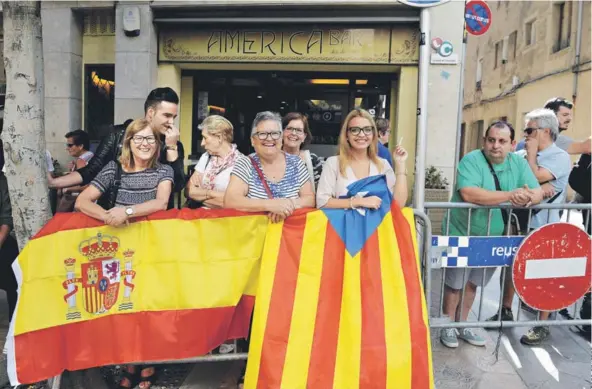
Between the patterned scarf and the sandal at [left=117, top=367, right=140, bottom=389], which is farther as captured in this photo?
the patterned scarf

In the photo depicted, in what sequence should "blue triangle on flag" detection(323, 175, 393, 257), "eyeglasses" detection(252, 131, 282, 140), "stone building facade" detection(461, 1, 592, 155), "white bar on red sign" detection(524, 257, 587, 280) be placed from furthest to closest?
"stone building facade" detection(461, 1, 592, 155)
"white bar on red sign" detection(524, 257, 587, 280)
"eyeglasses" detection(252, 131, 282, 140)
"blue triangle on flag" detection(323, 175, 393, 257)

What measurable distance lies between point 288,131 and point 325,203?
3.60 feet

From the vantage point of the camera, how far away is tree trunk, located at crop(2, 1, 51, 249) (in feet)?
11.5

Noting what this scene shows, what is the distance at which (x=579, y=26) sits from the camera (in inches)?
620

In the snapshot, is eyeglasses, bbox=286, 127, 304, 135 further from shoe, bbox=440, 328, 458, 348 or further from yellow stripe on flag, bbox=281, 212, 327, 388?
shoe, bbox=440, 328, 458, 348

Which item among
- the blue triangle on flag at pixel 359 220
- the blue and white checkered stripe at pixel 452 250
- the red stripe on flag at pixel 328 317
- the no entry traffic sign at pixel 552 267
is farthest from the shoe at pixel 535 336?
the red stripe on flag at pixel 328 317

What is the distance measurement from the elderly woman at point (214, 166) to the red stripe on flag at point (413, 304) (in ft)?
4.46

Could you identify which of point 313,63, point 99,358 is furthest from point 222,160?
point 313,63

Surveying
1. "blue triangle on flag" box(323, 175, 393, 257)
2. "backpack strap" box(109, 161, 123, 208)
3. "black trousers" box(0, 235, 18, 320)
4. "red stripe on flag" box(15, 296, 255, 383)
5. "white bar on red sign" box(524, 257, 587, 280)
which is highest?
"backpack strap" box(109, 161, 123, 208)

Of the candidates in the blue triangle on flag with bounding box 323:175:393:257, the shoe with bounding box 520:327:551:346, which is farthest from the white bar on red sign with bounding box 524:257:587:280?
the blue triangle on flag with bounding box 323:175:393:257

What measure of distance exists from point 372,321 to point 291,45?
23.6 ft

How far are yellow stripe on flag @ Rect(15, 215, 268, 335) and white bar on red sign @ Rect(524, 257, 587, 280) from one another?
2226 mm

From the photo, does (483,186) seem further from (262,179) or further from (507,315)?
(262,179)

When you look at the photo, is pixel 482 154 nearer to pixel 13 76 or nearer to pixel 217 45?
pixel 13 76
